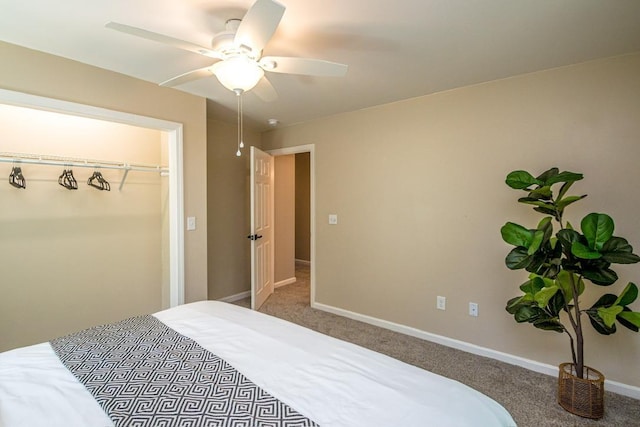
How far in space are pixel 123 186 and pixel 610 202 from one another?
407cm

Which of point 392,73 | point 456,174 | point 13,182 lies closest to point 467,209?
point 456,174

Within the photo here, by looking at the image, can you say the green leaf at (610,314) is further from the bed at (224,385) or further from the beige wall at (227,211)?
the beige wall at (227,211)

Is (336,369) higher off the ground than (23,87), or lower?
lower

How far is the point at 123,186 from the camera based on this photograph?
309 centimetres

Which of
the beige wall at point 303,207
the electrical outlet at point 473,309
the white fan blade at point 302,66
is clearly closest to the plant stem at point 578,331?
the electrical outlet at point 473,309

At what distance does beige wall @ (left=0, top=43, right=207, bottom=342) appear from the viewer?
Answer: 80.7 inches

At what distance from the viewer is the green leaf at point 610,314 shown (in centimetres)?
177

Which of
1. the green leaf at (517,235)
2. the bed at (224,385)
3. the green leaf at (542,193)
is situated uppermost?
the green leaf at (542,193)

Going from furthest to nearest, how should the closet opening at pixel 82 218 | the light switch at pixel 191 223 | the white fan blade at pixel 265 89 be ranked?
the light switch at pixel 191 223
the closet opening at pixel 82 218
the white fan blade at pixel 265 89

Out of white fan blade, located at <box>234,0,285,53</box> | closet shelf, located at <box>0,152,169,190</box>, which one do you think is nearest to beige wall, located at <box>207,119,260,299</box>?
closet shelf, located at <box>0,152,169,190</box>

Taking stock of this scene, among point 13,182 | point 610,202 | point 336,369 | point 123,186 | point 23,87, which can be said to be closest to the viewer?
point 336,369

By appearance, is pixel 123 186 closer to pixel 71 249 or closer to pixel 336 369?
pixel 71 249

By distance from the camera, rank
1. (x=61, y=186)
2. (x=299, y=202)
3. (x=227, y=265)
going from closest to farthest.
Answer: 1. (x=61, y=186)
2. (x=227, y=265)
3. (x=299, y=202)

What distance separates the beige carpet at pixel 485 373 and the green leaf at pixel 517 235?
3.48 ft
